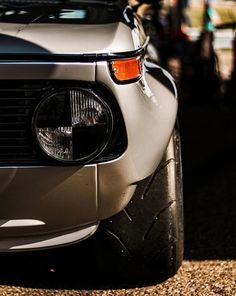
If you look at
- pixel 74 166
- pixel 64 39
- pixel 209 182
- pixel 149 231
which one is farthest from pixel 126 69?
pixel 209 182

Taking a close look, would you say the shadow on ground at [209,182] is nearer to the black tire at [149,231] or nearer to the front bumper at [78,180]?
the black tire at [149,231]

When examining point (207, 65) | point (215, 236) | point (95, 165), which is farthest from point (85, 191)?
point (207, 65)

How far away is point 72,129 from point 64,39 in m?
0.32

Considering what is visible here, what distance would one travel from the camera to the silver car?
213 centimetres

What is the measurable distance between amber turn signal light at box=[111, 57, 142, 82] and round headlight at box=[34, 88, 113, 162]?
0.35 feet

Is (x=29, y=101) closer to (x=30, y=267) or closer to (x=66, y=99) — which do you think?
(x=66, y=99)

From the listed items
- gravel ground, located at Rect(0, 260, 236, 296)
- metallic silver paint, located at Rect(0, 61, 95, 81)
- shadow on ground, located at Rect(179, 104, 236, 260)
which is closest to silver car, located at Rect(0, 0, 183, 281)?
metallic silver paint, located at Rect(0, 61, 95, 81)

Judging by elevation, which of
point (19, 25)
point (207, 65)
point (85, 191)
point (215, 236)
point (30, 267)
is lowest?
point (207, 65)

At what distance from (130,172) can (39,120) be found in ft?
1.23

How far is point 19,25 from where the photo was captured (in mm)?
2369

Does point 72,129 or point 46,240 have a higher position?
point 72,129

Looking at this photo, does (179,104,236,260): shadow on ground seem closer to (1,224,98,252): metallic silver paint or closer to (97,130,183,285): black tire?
(97,130,183,285): black tire

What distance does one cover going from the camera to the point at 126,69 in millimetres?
2197

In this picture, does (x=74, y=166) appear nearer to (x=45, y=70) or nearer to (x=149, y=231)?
(x=45, y=70)
